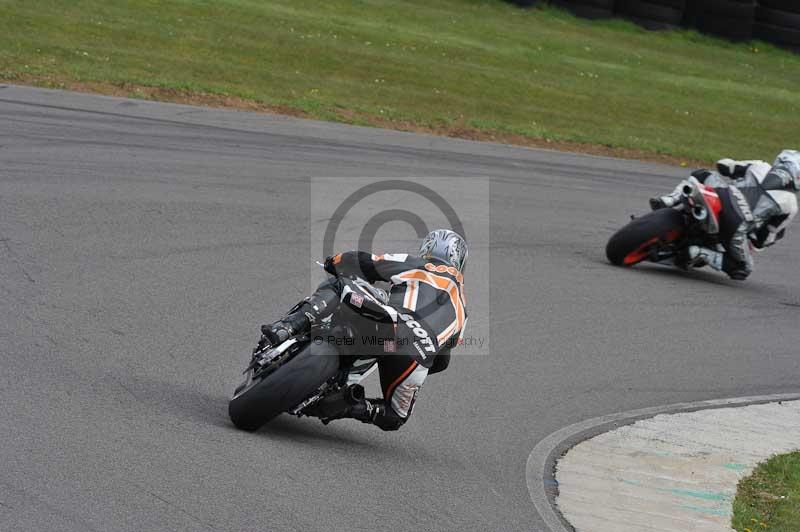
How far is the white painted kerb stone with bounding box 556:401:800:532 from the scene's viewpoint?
6746 mm

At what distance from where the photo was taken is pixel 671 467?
7.76m

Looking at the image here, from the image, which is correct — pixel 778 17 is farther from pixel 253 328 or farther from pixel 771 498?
pixel 771 498

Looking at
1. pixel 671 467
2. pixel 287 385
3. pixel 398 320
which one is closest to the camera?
pixel 287 385

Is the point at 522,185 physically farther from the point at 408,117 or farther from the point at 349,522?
the point at 349,522

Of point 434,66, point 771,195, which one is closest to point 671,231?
point 771,195

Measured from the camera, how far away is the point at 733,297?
12.8 meters

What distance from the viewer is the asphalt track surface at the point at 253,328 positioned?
5848 mm

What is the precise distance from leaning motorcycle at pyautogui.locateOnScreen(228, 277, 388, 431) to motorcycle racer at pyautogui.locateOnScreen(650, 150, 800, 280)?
7.32 m

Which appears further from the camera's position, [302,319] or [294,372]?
[302,319]

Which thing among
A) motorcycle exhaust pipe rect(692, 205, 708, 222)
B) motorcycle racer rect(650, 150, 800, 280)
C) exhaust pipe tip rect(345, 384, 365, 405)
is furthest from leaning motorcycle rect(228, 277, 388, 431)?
motorcycle racer rect(650, 150, 800, 280)

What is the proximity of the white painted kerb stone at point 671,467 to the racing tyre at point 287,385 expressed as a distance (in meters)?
1.65

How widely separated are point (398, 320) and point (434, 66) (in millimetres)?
18217

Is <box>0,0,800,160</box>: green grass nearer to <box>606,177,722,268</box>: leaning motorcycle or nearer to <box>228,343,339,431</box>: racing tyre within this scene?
<box>606,177,722,268</box>: leaning motorcycle

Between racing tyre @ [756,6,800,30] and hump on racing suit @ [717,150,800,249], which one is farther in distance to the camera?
racing tyre @ [756,6,800,30]
